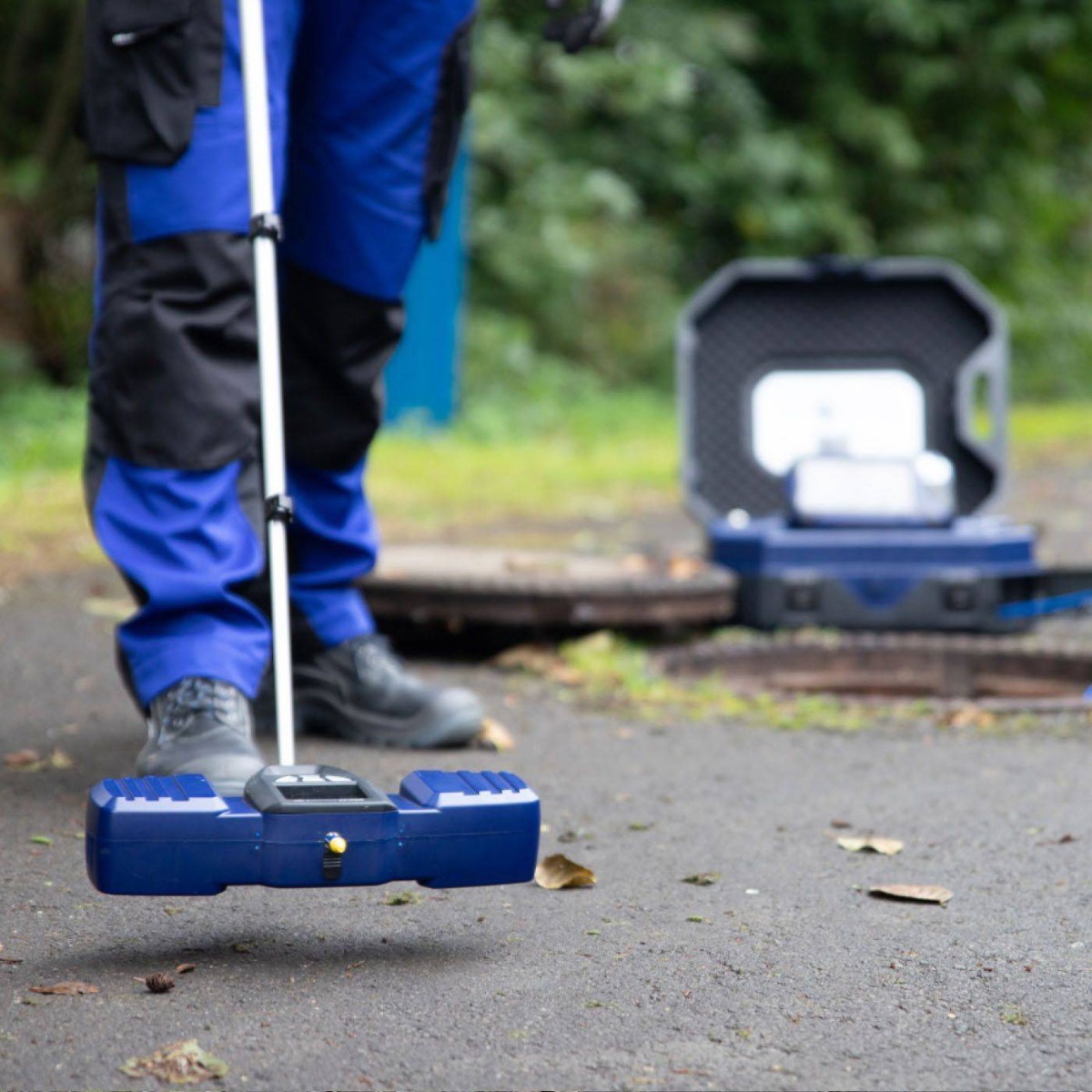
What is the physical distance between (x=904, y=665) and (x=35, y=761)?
73.9 inches

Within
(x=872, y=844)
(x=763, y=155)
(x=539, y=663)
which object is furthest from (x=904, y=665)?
(x=763, y=155)

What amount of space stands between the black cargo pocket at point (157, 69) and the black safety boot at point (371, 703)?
860 millimetres

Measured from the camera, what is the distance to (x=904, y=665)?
11.6ft

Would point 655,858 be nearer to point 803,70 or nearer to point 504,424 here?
point 504,424

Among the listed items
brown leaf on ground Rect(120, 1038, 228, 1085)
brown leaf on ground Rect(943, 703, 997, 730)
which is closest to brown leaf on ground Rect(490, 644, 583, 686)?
brown leaf on ground Rect(943, 703, 997, 730)

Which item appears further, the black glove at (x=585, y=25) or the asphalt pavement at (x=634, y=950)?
the black glove at (x=585, y=25)

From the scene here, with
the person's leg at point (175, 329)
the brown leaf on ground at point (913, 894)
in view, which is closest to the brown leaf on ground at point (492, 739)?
the person's leg at point (175, 329)

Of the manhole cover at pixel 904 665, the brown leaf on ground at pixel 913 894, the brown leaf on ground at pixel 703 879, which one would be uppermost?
the brown leaf on ground at pixel 703 879

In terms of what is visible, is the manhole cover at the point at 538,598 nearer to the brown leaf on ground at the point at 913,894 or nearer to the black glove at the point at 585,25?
the black glove at the point at 585,25

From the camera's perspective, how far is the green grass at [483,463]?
5473mm

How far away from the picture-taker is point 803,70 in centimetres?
1405

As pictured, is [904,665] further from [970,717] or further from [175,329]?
[175,329]

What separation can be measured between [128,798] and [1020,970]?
2.81ft

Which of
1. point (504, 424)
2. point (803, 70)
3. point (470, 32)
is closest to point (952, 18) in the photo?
point (803, 70)
